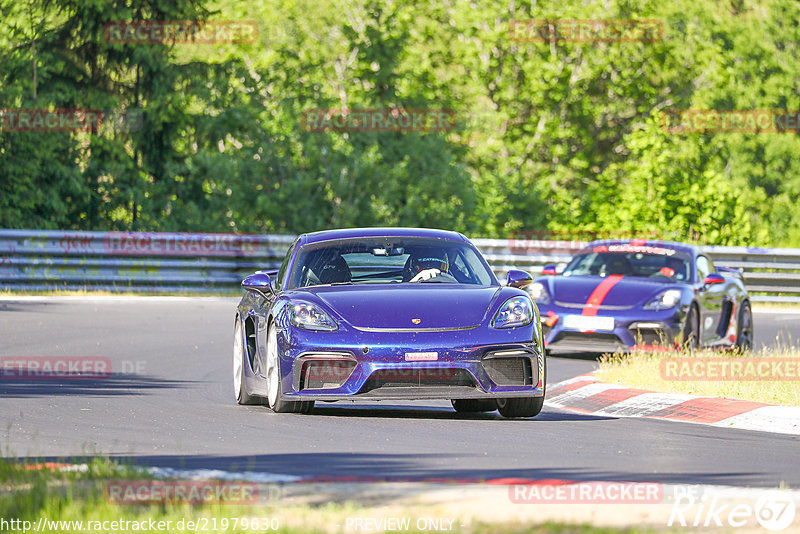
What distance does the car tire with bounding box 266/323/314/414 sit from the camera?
1053cm

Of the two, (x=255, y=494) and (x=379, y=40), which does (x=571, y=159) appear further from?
(x=255, y=494)

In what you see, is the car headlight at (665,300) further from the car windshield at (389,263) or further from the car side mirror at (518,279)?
the car side mirror at (518,279)

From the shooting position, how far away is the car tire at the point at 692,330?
16.2 m

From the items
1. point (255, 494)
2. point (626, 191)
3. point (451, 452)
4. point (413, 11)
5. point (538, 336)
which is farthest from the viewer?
point (413, 11)

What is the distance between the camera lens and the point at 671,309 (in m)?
16.1

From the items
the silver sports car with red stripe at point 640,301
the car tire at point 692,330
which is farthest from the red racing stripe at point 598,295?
the car tire at point 692,330

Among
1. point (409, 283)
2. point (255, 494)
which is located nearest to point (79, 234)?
point (409, 283)

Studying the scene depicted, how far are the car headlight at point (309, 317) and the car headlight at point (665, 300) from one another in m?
6.44

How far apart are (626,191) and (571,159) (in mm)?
8478

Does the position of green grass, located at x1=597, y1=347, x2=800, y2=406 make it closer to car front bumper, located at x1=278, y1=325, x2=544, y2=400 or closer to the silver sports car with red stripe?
the silver sports car with red stripe

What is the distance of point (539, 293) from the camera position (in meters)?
16.7

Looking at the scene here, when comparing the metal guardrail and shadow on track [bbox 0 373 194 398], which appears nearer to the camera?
shadow on track [bbox 0 373 194 398]

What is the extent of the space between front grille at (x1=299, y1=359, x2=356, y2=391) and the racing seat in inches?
43.0

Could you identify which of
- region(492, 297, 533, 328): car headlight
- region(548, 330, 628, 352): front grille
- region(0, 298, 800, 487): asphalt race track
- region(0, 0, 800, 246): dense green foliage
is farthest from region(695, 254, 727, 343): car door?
region(0, 0, 800, 246): dense green foliage
